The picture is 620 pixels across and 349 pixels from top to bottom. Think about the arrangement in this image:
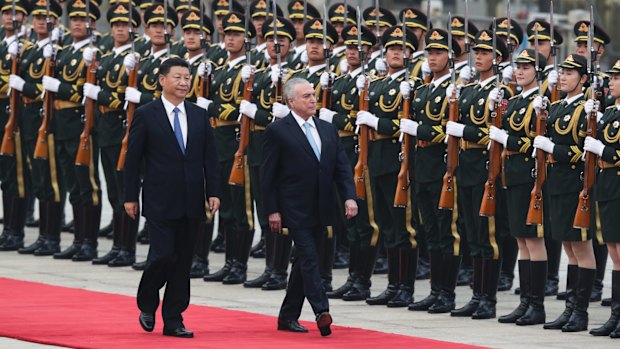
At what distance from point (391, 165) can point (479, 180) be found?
2.78ft

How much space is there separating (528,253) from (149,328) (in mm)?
2845

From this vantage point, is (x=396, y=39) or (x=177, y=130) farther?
(x=396, y=39)

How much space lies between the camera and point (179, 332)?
10.9 meters

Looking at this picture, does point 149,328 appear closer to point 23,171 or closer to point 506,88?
point 506,88

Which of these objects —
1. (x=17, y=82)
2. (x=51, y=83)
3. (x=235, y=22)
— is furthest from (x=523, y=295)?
(x=17, y=82)

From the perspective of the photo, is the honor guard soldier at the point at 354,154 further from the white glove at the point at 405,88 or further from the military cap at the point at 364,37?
the white glove at the point at 405,88

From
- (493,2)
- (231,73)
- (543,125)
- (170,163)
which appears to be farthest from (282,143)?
(493,2)

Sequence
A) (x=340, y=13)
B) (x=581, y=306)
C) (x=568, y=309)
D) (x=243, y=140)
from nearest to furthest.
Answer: (x=581, y=306) → (x=568, y=309) → (x=243, y=140) → (x=340, y=13)

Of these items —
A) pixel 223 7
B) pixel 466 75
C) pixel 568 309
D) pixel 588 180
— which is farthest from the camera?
pixel 223 7

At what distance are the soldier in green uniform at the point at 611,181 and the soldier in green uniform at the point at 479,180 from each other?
104cm

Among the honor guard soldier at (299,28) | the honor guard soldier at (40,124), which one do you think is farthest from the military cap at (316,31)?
the honor guard soldier at (40,124)

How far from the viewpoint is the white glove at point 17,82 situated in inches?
613

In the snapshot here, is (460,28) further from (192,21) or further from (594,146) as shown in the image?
(594,146)

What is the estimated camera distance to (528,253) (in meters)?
12.4
